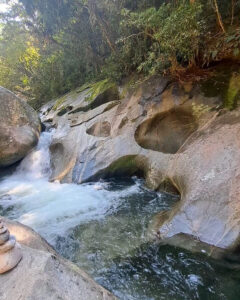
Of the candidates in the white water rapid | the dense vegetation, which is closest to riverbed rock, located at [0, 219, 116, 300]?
the white water rapid

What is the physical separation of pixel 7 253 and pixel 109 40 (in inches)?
365

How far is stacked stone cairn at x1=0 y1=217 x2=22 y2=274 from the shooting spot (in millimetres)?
2006

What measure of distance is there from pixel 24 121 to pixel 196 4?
692cm

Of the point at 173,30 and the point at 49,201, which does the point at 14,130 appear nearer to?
the point at 49,201

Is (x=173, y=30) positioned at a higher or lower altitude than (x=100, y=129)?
higher

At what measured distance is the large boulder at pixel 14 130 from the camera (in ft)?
27.0

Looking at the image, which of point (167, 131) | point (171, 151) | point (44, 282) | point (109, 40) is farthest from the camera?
point (109, 40)

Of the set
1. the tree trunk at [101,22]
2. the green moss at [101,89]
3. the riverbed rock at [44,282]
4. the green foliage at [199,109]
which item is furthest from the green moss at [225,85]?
the tree trunk at [101,22]

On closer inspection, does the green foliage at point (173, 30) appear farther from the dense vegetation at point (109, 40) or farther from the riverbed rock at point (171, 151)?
the riverbed rock at point (171, 151)

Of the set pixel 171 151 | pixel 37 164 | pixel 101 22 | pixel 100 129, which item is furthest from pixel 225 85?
pixel 37 164

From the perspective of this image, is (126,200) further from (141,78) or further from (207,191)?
(141,78)

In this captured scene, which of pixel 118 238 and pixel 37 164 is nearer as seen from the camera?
pixel 118 238

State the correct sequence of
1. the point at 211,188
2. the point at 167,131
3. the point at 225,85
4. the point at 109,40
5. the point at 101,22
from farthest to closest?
1. the point at 109,40
2. the point at 101,22
3. the point at 167,131
4. the point at 225,85
5. the point at 211,188

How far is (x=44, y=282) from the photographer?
1.97 m
